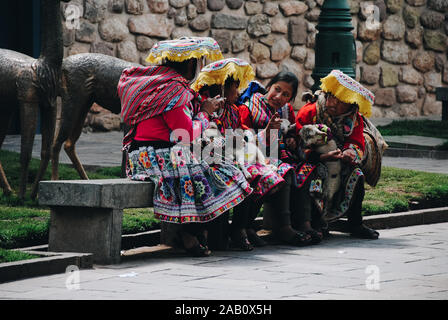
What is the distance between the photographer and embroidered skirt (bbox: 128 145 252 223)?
21.9 ft

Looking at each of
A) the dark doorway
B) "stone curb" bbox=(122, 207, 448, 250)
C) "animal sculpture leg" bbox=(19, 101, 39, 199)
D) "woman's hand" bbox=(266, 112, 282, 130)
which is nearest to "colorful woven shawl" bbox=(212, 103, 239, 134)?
"woman's hand" bbox=(266, 112, 282, 130)

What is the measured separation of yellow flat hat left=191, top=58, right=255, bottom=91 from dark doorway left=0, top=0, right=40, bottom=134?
21.1 ft

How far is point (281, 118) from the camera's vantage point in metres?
7.70

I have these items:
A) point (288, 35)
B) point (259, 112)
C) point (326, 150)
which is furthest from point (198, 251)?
Result: point (288, 35)

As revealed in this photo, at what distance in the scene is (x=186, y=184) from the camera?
6.71m

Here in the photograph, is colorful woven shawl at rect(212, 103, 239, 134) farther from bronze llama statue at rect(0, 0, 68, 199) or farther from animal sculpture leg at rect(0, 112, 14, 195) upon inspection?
Answer: animal sculpture leg at rect(0, 112, 14, 195)

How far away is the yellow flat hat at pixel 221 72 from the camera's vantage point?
724 centimetres

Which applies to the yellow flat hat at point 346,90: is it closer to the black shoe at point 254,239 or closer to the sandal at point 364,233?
the sandal at point 364,233

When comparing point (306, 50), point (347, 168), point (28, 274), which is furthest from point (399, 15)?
point (28, 274)

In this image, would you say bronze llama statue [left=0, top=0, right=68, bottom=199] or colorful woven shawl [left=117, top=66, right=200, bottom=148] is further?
bronze llama statue [left=0, top=0, right=68, bottom=199]

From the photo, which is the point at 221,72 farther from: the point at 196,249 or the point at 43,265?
the point at 43,265

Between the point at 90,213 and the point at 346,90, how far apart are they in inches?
90.3
